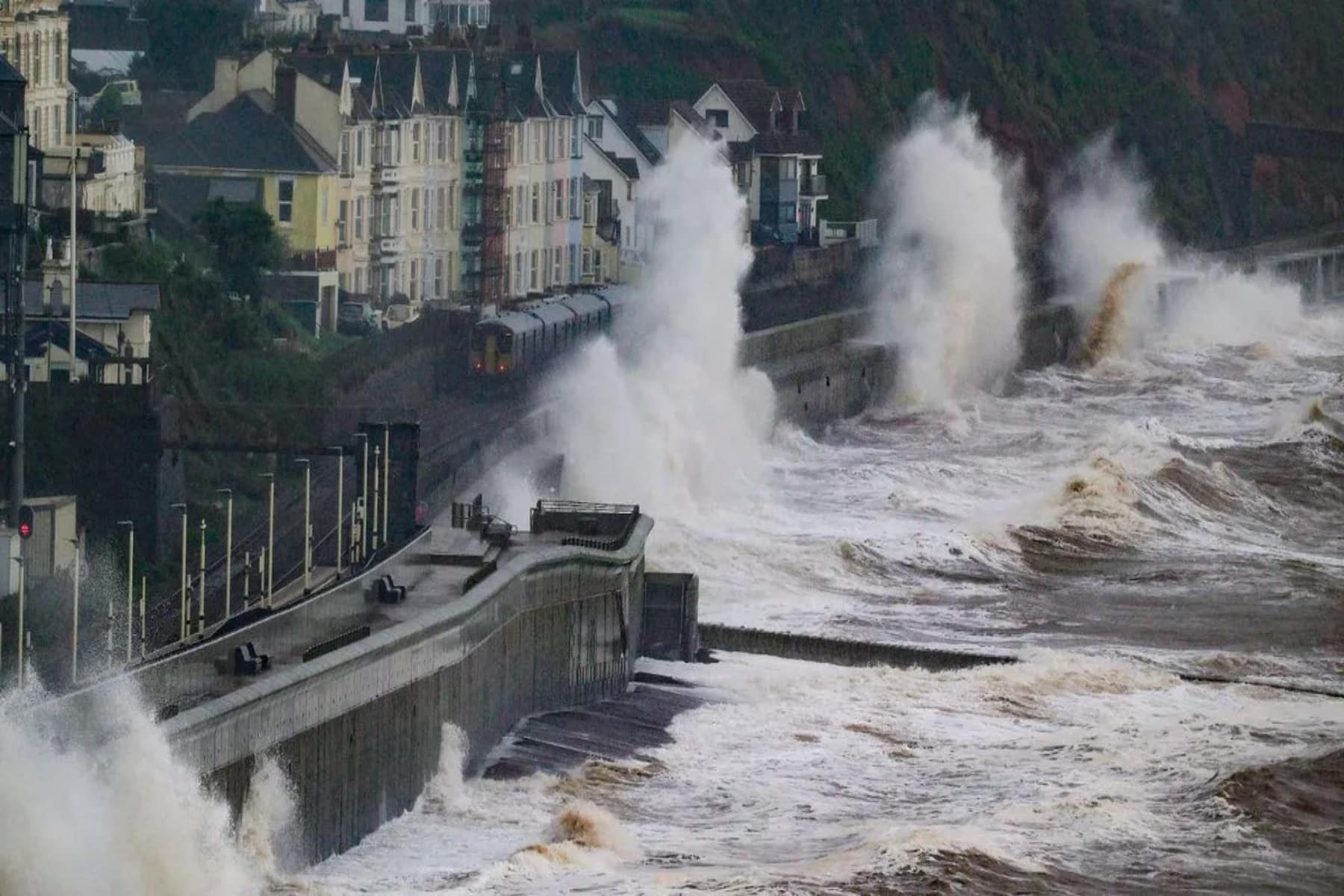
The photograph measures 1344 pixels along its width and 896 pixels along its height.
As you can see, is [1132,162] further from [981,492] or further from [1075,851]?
[1075,851]

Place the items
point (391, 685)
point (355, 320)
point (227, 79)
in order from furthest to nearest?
point (227, 79)
point (355, 320)
point (391, 685)

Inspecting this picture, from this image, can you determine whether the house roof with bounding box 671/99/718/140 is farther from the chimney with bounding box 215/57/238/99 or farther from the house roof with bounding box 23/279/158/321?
the house roof with bounding box 23/279/158/321

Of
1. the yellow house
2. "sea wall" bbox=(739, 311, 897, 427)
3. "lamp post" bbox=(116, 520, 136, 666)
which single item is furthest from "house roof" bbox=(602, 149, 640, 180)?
"lamp post" bbox=(116, 520, 136, 666)

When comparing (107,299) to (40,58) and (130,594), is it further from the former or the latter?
(130,594)

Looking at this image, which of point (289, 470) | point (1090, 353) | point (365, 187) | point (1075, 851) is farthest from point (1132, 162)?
point (1075, 851)

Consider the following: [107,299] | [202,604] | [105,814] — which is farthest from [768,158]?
[105,814]

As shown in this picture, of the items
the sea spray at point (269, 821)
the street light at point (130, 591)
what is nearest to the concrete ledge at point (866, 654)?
the street light at point (130, 591)

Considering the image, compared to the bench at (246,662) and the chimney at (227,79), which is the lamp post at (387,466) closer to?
the bench at (246,662)
